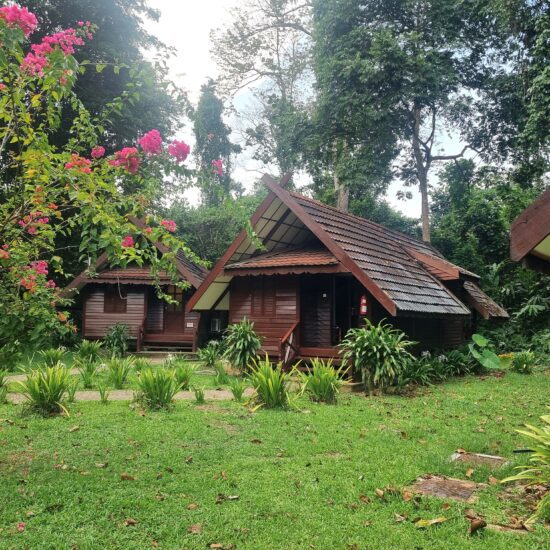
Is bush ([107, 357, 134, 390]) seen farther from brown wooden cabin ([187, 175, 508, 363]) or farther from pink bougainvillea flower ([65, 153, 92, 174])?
pink bougainvillea flower ([65, 153, 92, 174])

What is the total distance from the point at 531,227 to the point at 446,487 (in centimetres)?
245

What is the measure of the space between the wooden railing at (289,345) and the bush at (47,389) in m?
5.62

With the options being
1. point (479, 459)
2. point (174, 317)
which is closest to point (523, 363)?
point (479, 459)

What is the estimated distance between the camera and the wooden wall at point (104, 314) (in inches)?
772

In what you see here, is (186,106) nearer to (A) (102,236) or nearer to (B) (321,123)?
(A) (102,236)

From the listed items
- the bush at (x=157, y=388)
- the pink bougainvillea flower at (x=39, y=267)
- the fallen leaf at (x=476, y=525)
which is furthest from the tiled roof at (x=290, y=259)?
the fallen leaf at (x=476, y=525)

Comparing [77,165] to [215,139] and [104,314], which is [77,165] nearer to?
[104,314]

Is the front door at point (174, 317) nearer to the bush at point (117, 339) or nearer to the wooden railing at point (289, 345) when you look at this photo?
the bush at point (117, 339)

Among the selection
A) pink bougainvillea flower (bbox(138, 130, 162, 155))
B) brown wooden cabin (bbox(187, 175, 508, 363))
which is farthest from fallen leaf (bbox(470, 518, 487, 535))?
brown wooden cabin (bbox(187, 175, 508, 363))

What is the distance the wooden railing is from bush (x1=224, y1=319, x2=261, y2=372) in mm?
605

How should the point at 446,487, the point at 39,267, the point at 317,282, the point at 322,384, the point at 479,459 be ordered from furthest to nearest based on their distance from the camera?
the point at 317,282
the point at 322,384
the point at 39,267
the point at 479,459
the point at 446,487

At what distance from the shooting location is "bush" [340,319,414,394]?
9930 millimetres

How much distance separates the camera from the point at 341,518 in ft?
12.8

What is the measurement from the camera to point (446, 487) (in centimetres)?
463
